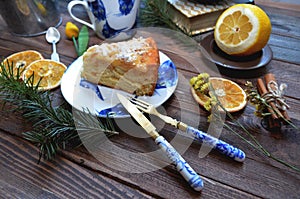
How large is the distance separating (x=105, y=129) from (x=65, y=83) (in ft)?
A: 0.70

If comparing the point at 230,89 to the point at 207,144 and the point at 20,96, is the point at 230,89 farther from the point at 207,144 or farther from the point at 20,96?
the point at 20,96

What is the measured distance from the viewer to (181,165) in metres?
0.61

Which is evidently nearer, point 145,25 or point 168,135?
point 168,135

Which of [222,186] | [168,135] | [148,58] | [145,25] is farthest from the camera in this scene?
[145,25]

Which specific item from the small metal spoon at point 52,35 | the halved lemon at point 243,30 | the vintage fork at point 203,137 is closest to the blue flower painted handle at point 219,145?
the vintage fork at point 203,137

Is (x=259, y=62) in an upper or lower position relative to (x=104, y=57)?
lower

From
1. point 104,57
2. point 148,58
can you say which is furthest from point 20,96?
point 148,58

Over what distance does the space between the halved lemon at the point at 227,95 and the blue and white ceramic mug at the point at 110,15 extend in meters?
0.41

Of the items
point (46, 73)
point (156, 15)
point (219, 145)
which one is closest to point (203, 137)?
point (219, 145)

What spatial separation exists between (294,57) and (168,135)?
55 centimetres

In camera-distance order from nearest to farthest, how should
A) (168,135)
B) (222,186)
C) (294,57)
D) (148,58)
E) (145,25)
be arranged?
(222,186)
(168,135)
(148,58)
(294,57)
(145,25)

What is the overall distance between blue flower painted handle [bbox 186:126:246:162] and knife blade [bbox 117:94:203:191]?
69mm

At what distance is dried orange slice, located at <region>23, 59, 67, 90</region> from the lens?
852mm

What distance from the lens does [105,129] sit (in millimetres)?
702
